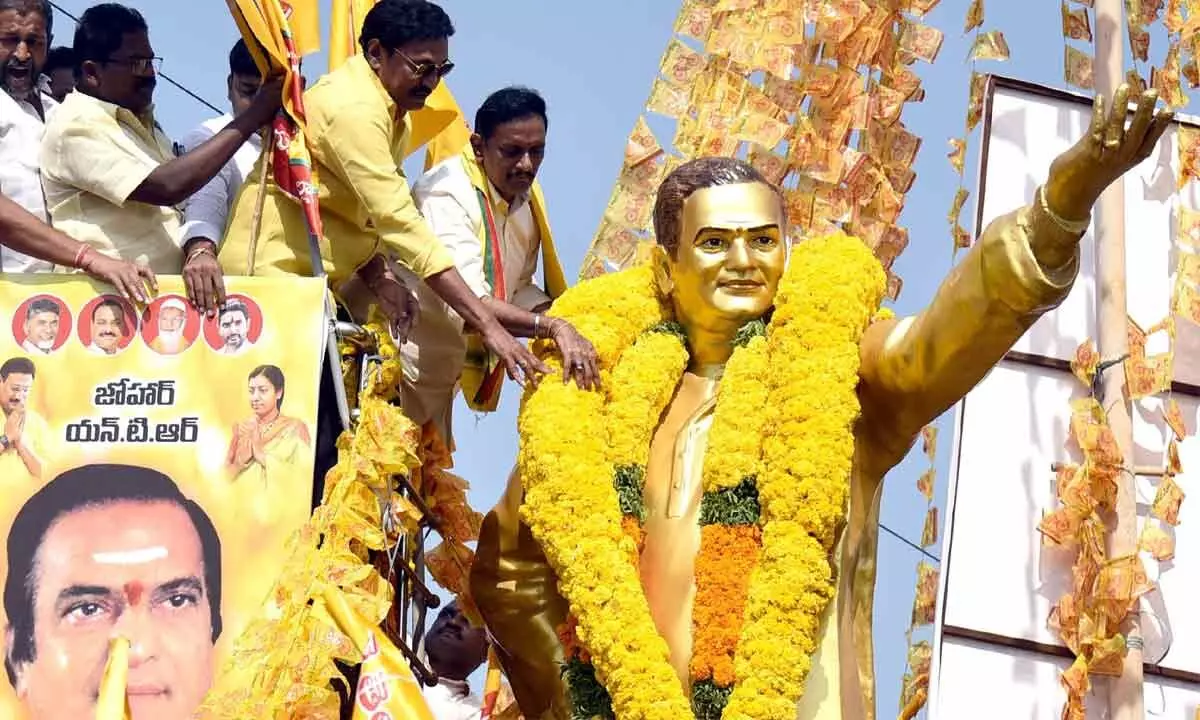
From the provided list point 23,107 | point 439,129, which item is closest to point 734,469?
point 439,129

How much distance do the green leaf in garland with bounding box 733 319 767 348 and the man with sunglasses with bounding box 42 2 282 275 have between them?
1687 mm

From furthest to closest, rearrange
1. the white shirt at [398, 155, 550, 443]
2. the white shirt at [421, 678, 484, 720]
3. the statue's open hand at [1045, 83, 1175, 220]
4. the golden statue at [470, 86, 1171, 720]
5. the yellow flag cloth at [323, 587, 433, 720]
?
the white shirt at [421, 678, 484, 720] → the white shirt at [398, 155, 550, 443] → the yellow flag cloth at [323, 587, 433, 720] → the golden statue at [470, 86, 1171, 720] → the statue's open hand at [1045, 83, 1175, 220]

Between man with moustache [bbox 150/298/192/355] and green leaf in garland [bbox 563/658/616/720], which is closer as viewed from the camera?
green leaf in garland [bbox 563/658/616/720]

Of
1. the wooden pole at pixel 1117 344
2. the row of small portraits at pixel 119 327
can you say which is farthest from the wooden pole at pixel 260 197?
the wooden pole at pixel 1117 344

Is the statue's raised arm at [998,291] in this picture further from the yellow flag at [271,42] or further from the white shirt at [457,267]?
the yellow flag at [271,42]

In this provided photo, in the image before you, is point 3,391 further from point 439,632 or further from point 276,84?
point 439,632

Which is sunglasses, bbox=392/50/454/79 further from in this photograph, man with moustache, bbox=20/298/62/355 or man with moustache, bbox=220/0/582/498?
man with moustache, bbox=20/298/62/355

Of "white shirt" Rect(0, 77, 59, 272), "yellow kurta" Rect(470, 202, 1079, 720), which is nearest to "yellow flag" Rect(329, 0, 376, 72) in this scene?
"white shirt" Rect(0, 77, 59, 272)

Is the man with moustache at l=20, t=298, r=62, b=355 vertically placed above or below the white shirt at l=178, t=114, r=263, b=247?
below

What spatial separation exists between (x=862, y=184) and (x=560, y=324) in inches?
86.8

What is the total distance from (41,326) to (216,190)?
84 cm

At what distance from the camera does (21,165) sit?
26.9 ft

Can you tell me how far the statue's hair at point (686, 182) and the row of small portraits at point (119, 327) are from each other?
4.18 feet

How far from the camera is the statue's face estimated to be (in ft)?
24.9
